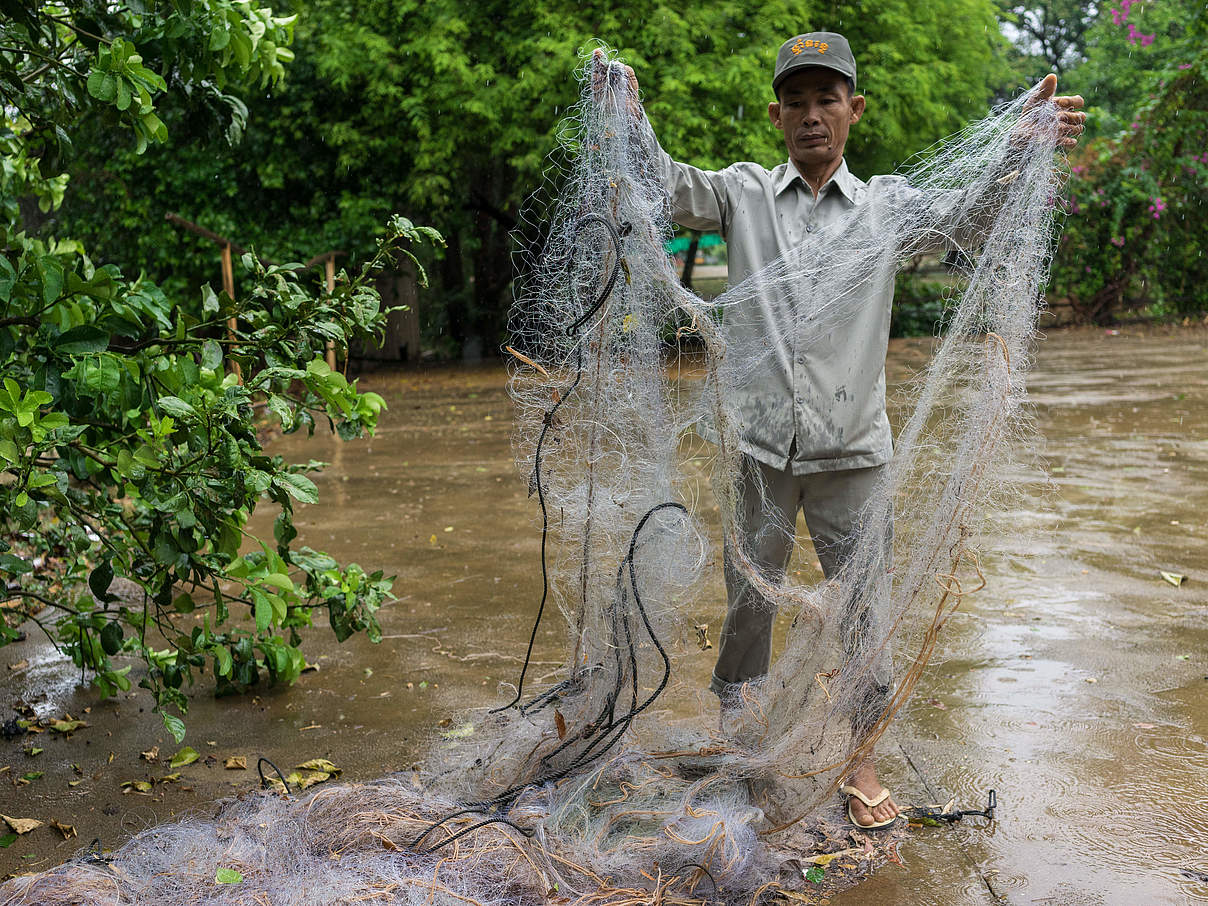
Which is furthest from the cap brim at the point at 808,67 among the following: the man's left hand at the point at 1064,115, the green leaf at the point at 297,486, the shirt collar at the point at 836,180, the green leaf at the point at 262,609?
the green leaf at the point at 262,609

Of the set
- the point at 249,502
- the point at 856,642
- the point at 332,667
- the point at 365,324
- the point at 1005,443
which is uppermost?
the point at 365,324

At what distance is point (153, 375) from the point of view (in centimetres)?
292

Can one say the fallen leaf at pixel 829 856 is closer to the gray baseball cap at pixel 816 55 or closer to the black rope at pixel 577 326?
the black rope at pixel 577 326

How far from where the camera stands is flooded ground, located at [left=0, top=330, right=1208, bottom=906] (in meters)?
2.99

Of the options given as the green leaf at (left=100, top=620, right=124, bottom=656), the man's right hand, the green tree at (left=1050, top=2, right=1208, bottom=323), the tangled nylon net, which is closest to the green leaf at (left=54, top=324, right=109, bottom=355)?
the green leaf at (left=100, top=620, right=124, bottom=656)

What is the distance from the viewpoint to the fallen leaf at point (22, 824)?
10.5 feet

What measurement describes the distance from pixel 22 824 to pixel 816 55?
3.12 m

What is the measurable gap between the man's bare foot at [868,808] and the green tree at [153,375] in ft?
5.66

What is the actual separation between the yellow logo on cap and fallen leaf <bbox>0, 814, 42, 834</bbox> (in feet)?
10.1

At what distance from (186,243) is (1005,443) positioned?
14203mm

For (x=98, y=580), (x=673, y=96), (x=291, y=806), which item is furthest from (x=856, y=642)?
(x=673, y=96)

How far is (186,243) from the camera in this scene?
1504cm

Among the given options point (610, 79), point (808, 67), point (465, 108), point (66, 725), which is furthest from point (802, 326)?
point (465, 108)

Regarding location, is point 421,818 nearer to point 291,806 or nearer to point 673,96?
point 291,806
